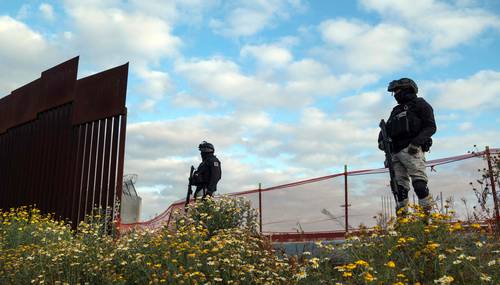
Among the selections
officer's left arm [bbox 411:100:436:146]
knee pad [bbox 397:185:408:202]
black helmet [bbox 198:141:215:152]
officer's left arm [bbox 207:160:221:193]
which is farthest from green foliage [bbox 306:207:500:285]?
black helmet [bbox 198:141:215:152]

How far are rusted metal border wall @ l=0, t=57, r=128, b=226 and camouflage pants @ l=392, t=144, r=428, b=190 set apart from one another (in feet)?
21.3

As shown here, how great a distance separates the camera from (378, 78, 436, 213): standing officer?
6.36 meters

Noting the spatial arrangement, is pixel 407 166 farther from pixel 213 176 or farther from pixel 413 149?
pixel 213 176

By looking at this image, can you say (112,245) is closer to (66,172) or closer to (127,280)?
(127,280)

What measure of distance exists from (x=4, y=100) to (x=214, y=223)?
42.5 feet

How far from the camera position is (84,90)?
12609 mm

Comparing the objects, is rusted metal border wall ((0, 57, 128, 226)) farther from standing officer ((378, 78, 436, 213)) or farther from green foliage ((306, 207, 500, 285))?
green foliage ((306, 207, 500, 285))

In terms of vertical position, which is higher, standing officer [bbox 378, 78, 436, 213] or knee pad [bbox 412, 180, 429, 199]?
standing officer [bbox 378, 78, 436, 213]

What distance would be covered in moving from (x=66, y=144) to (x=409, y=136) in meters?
9.52

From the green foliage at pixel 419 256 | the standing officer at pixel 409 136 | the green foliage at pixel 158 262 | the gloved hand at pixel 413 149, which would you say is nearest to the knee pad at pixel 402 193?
the standing officer at pixel 409 136

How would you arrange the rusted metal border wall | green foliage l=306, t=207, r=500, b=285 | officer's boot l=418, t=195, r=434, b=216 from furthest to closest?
the rusted metal border wall < officer's boot l=418, t=195, r=434, b=216 < green foliage l=306, t=207, r=500, b=285

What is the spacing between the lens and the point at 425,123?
6.47 metres

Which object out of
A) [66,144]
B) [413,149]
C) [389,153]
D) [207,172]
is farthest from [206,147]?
[66,144]

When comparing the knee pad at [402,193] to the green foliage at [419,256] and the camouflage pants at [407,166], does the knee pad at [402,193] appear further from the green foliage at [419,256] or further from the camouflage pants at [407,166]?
the green foliage at [419,256]
